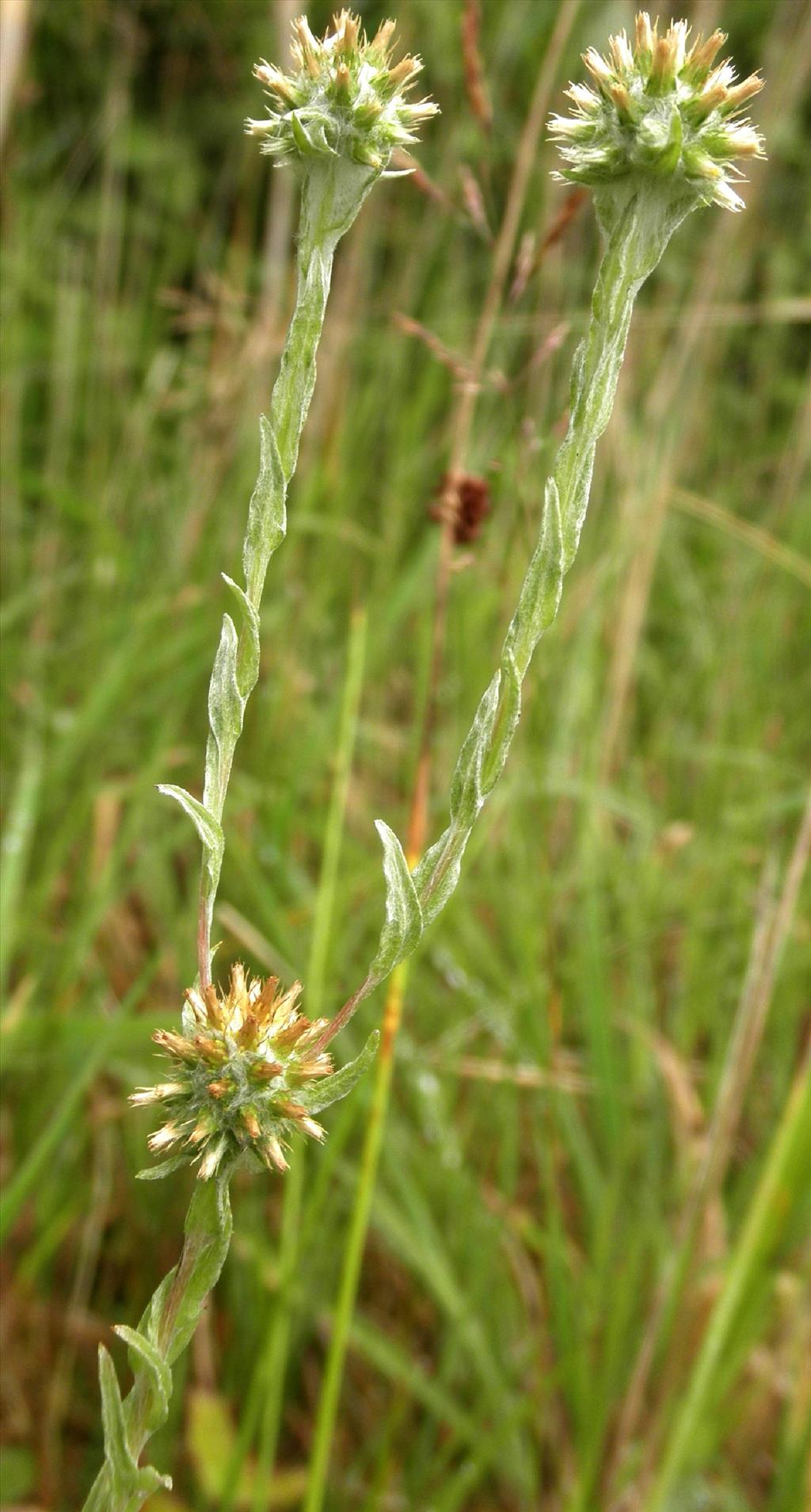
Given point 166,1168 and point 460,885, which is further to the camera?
point 460,885

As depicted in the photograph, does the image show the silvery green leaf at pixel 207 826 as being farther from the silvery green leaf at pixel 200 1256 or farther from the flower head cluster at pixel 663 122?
the flower head cluster at pixel 663 122

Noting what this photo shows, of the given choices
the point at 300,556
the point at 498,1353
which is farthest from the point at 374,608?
the point at 498,1353

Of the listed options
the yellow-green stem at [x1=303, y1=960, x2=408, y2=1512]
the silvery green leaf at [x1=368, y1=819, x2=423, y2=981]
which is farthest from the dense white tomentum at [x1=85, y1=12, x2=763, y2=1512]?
the yellow-green stem at [x1=303, y1=960, x2=408, y2=1512]

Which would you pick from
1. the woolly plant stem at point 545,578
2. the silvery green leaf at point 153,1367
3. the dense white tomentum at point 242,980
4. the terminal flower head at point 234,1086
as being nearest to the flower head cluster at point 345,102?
the dense white tomentum at point 242,980

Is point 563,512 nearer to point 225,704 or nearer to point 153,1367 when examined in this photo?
point 225,704

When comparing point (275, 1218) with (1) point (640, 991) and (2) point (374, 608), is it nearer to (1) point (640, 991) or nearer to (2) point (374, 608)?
(1) point (640, 991)

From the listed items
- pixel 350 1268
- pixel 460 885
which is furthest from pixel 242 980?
pixel 460 885
